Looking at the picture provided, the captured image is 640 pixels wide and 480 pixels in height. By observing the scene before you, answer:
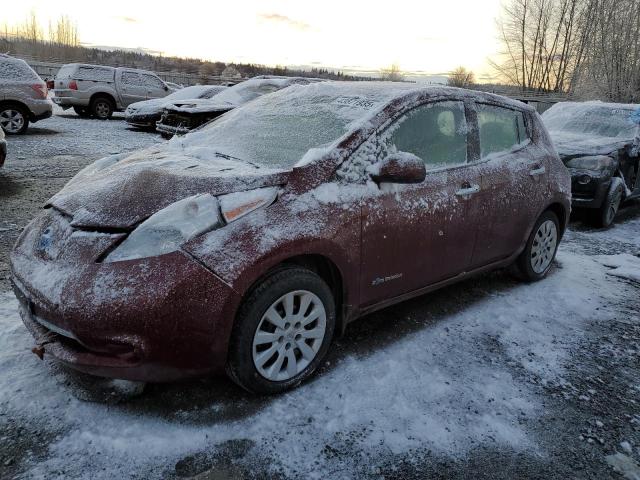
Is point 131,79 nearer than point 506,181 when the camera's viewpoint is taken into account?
No

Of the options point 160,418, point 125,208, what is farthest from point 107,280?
point 160,418

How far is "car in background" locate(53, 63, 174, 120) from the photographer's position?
624 inches

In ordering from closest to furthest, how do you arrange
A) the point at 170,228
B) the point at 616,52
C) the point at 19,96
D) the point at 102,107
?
the point at 170,228, the point at 19,96, the point at 102,107, the point at 616,52

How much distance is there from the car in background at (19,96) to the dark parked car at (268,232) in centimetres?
903

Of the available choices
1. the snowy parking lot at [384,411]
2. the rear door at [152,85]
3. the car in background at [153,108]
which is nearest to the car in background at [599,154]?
the snowy parking lot at [384,411]

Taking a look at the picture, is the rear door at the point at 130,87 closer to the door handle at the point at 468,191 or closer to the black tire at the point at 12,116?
the black tire at the point at 12,116

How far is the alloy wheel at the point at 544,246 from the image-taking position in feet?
14.7

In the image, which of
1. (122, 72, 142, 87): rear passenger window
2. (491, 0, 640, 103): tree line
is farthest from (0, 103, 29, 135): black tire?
(491, 0, 640, 103): tree line

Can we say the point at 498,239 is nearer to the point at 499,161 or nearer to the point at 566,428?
the point at 499,161

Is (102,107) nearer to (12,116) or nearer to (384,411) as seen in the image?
(12,116)

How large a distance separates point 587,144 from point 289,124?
5323 mm

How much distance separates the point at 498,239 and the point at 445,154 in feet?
2.92

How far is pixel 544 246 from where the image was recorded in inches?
181

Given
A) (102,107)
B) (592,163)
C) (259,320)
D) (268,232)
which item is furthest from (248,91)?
(259,320)
